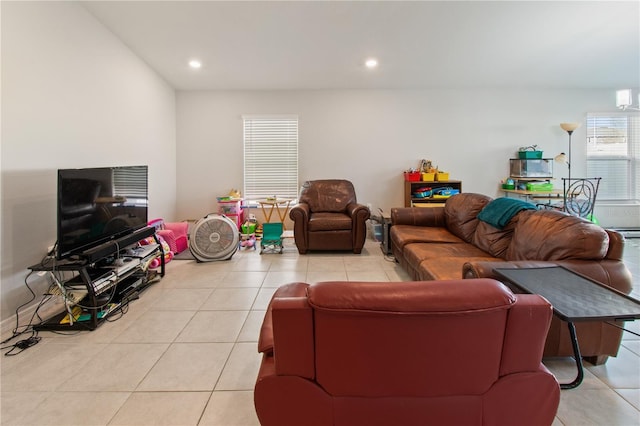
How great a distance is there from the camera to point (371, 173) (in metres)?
5.64

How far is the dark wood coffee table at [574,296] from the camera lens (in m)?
1.24

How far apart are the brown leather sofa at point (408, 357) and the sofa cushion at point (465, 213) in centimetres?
234

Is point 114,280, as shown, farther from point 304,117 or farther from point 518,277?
point 304,117

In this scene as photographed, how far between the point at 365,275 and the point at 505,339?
250 centimetres

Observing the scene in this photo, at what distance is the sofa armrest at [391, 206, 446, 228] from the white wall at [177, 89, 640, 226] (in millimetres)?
1642

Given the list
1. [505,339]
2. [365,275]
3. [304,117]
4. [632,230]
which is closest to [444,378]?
[505,339]

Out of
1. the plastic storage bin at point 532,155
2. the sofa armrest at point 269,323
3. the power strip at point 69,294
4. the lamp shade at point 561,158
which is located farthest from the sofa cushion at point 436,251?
the lamp shade at point 561,158

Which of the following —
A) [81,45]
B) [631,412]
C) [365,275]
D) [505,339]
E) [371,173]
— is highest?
[81,45]

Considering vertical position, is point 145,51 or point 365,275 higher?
point 145,51

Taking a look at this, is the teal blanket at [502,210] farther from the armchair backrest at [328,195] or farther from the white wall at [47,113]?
the white wall at [47,113]

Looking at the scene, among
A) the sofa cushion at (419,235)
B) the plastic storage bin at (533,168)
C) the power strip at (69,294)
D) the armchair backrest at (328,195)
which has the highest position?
the plastic storage bin at (533,168)

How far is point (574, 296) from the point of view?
4.63 ft

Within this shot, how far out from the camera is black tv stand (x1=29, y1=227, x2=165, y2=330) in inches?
90.5

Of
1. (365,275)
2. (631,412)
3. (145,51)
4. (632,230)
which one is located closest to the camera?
(631,412)
